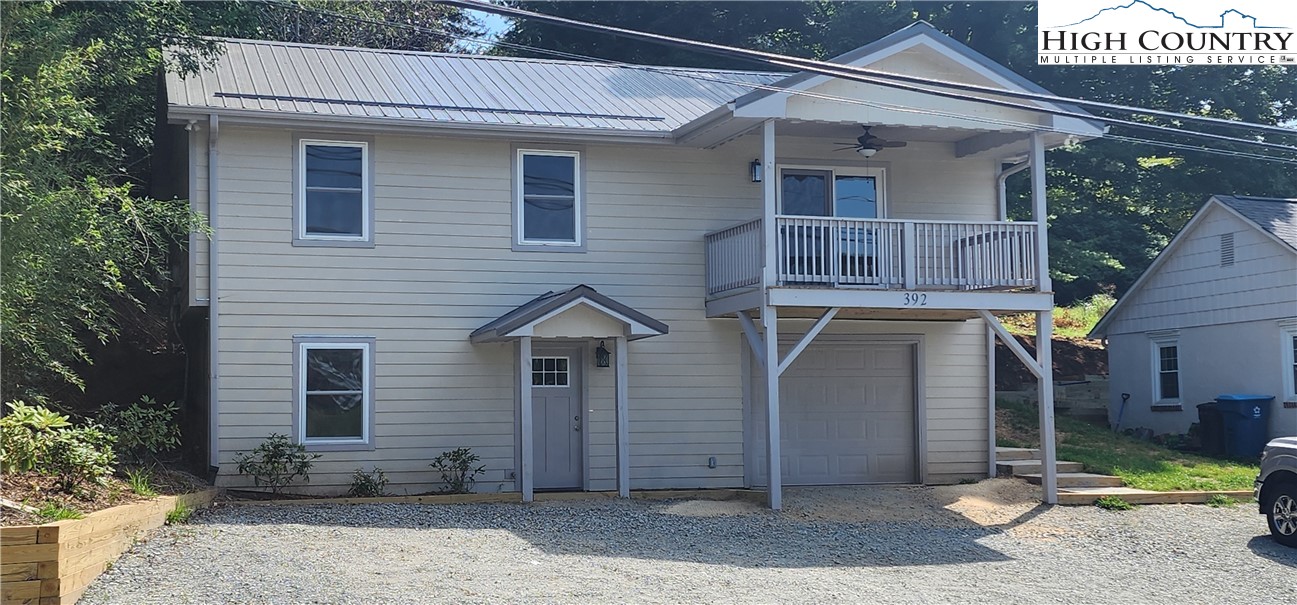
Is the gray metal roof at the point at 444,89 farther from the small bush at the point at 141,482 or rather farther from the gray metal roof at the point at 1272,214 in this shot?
the gray metal roof at the point at 1272,214

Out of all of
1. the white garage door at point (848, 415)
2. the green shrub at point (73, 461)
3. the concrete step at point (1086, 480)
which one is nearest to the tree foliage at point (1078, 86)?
the white garage door at point (848, 415)

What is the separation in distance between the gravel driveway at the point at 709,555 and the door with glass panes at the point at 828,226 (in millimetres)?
2812

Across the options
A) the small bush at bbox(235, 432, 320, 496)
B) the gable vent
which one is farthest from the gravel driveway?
the gable vent

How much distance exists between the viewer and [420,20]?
96.7 feet

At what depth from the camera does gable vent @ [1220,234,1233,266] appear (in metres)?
20.5

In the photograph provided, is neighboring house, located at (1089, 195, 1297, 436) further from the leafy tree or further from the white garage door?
the leafy tree

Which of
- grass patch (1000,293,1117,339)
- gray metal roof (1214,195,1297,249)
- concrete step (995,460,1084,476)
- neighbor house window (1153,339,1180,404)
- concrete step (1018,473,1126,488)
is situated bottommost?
concrete step (1018,473,1126,488)

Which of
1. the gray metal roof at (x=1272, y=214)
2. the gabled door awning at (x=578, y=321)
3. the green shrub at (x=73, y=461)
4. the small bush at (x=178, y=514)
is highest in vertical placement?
the gray metal roof at (x=1272, y=214)

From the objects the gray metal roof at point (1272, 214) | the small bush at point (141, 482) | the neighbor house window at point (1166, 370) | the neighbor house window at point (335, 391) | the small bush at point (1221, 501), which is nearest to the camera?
the small bush at point (141, 482)

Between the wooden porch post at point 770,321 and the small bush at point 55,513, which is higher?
the wooden porch post at point 770,321

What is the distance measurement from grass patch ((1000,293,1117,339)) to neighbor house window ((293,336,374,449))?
16.8 m

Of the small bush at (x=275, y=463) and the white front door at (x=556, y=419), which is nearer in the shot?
the small bush at (x=275, y=463)

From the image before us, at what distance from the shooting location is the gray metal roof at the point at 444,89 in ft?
49.8

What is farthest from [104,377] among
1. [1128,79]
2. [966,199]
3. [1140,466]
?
[1128,79]
